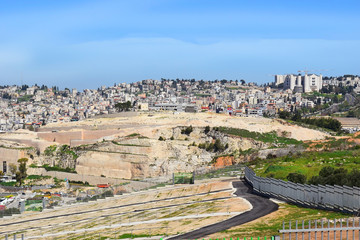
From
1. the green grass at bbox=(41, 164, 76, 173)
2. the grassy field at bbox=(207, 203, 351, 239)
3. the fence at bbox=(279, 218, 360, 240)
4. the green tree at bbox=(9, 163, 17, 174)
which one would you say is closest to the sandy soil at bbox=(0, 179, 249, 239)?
the grassy field at bbox=(207, 203, 351, 239)

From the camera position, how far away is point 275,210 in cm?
2962

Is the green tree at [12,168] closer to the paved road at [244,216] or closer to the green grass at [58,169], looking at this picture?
the green grass at [58,169]

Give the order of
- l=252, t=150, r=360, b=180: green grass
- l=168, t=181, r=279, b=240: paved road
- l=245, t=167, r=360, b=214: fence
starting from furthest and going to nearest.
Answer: l=252, t=150, r=360, b=180: green grass < l=245, t=167, r=360, b=214: fence < l=168, t=181, r=279, b=240: paved road

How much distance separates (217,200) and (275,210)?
6.24 meters

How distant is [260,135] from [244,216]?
189ft

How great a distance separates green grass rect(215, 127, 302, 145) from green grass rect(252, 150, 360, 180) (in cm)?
3225

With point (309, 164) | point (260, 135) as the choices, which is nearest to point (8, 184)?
point (260, 135)

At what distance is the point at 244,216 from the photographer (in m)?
28.5

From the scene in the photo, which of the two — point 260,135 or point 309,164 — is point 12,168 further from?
point 309,164

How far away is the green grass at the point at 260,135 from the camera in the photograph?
83.1m

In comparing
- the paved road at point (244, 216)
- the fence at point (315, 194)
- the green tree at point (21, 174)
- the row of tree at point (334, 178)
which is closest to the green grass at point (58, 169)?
the green tree at point (21, 174)

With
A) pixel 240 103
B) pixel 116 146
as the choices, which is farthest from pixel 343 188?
pixel 240 103

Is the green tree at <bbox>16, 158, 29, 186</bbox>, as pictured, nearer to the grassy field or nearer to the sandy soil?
the sandy soil

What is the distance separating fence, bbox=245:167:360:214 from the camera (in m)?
26.2
